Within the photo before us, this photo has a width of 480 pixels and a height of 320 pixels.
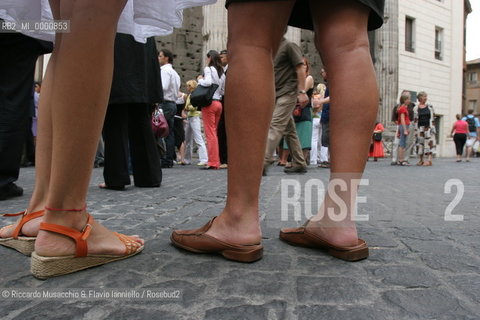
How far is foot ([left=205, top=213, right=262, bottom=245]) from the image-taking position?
144 cm

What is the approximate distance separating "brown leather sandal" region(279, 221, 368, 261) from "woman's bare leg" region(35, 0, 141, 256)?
75 centimetres

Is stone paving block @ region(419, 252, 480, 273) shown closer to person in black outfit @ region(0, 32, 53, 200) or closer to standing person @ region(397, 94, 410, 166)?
person in black outfit @ region(0, 32, 53, 200)

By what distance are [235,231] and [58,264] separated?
22.5 inches

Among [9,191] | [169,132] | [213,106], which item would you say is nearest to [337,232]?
[9,191]

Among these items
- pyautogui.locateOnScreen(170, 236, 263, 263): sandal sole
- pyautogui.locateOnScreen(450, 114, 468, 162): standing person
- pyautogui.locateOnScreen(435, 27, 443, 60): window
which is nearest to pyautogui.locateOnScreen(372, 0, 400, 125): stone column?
pyautogui.locateOnScreen(450, 114, 468, 162): standing person

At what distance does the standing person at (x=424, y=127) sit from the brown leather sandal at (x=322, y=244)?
9.69m

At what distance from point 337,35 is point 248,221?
750 millimetres

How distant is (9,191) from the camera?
10.1 feet

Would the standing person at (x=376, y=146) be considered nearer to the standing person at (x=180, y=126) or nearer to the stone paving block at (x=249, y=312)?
the standing person at (x=180, y=126)

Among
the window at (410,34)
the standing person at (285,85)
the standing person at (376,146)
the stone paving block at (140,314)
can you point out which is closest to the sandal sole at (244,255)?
the stone paving block at (140,314)

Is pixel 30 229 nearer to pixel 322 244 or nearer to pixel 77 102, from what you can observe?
pixel 77 102

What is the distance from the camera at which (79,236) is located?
1.32 metres

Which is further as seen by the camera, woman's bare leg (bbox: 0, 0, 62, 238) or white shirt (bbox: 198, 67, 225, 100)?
white shirt (bbox: 198, 67, 225, 100)

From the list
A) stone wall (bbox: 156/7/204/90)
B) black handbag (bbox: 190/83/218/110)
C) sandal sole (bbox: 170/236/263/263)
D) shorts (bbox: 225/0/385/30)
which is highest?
stone wall (bbox: 156/7/204/90)
